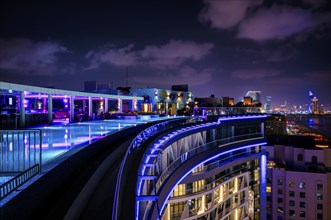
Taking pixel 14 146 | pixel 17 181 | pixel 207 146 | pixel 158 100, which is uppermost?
pixel 158 100

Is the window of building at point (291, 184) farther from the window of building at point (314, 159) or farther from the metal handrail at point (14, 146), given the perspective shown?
the metal handrail at point (14, 146)

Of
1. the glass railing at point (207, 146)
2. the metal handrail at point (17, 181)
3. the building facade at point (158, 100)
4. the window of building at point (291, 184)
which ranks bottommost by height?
the window of building at point (291, 184)

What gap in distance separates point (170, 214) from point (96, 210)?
12052mm

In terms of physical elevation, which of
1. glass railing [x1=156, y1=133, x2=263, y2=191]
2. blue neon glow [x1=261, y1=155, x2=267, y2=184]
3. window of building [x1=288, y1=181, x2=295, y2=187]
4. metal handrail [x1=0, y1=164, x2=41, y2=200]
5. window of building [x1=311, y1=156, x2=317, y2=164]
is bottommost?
window of building [x1=288, y1=181, x2=295, y2=187]

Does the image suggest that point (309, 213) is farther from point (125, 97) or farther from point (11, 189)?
point (11, 189)

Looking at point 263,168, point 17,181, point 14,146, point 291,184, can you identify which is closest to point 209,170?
point 263,168

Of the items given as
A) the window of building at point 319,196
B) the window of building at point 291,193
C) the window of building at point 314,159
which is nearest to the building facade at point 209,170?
the window of building at point 291,193

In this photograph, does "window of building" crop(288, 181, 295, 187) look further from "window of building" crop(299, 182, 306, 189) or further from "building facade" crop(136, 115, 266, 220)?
"building facade" crop(136, 115, 266, 220)

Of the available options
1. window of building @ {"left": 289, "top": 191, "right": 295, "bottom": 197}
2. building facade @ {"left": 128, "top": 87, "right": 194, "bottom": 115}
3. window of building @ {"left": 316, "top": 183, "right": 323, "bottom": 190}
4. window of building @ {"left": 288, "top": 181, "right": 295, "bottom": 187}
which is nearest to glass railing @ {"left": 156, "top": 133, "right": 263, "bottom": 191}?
window of building @ {"left": 288, "top": 181, "right": 295, "bottom": 187}

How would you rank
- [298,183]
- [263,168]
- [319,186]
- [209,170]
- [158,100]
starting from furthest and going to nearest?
[158,100] < [263,168] < [298,183] < [319,186] < [209,170]

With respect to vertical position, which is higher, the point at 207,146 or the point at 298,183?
the point at 207,146

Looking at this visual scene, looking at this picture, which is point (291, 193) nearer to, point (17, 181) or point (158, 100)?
point (158, 100)

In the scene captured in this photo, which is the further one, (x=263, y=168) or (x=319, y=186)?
(x=263, y=168)

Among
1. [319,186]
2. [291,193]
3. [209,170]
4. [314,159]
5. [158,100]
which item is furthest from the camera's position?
[158,100]
